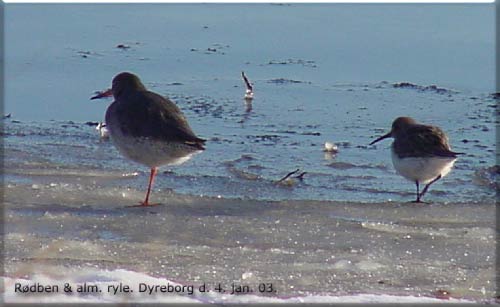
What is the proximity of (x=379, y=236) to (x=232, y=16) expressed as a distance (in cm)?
1048

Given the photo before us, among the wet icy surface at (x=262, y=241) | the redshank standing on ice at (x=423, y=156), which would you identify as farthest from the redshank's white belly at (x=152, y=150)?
the redshank standing on ice at (x=423, y=156)

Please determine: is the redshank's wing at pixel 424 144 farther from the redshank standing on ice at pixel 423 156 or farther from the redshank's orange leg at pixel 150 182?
the redshank's orange leg at pixel 150 182

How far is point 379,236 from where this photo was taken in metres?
5.39

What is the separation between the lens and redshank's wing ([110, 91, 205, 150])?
21.4ft

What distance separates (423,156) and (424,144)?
113 mm

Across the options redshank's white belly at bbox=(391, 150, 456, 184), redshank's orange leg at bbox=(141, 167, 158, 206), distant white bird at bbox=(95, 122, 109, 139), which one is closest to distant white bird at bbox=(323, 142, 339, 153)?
redshank's white belly at bbox=(391, 150, 456, 184)

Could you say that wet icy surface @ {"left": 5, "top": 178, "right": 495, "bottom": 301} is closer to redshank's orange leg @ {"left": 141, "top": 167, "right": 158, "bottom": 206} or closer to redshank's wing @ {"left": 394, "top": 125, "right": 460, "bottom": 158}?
redshank's orange leg @ {"left": 141, "top": 167, "right": 158, "bottom": 206}

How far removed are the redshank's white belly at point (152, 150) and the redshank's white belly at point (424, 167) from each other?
1.51 meters

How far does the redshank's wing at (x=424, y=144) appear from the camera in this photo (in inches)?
276

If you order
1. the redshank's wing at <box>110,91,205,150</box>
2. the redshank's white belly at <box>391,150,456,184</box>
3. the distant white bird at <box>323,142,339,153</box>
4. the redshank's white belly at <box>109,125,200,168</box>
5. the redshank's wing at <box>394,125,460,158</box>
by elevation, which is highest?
the redshank's wing at <box>110,91,205,150</box>

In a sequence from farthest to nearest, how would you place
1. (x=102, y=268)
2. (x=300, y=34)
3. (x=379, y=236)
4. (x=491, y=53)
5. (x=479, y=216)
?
1. (x=300, y=34)
2. (x=491, y=53)
3. (x=479, y=216)
4. (x=379, y=236)
5. (x=102, y=268)

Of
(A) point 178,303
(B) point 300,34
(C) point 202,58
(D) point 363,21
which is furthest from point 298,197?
(D) point 363,21

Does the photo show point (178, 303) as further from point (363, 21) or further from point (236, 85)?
point (363, 21)

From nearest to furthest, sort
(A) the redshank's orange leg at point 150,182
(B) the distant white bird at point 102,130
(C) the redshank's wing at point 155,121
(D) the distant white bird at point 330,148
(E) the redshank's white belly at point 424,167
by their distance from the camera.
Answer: (A) the redshank's orange leg at point 150,182 → (C) the redshank's wing at point 155,121 → (E) the redshank's white belly at point 424,167 → (D) the distant white bird at point 330,148 → (B) the distant white bird at point 102,130
